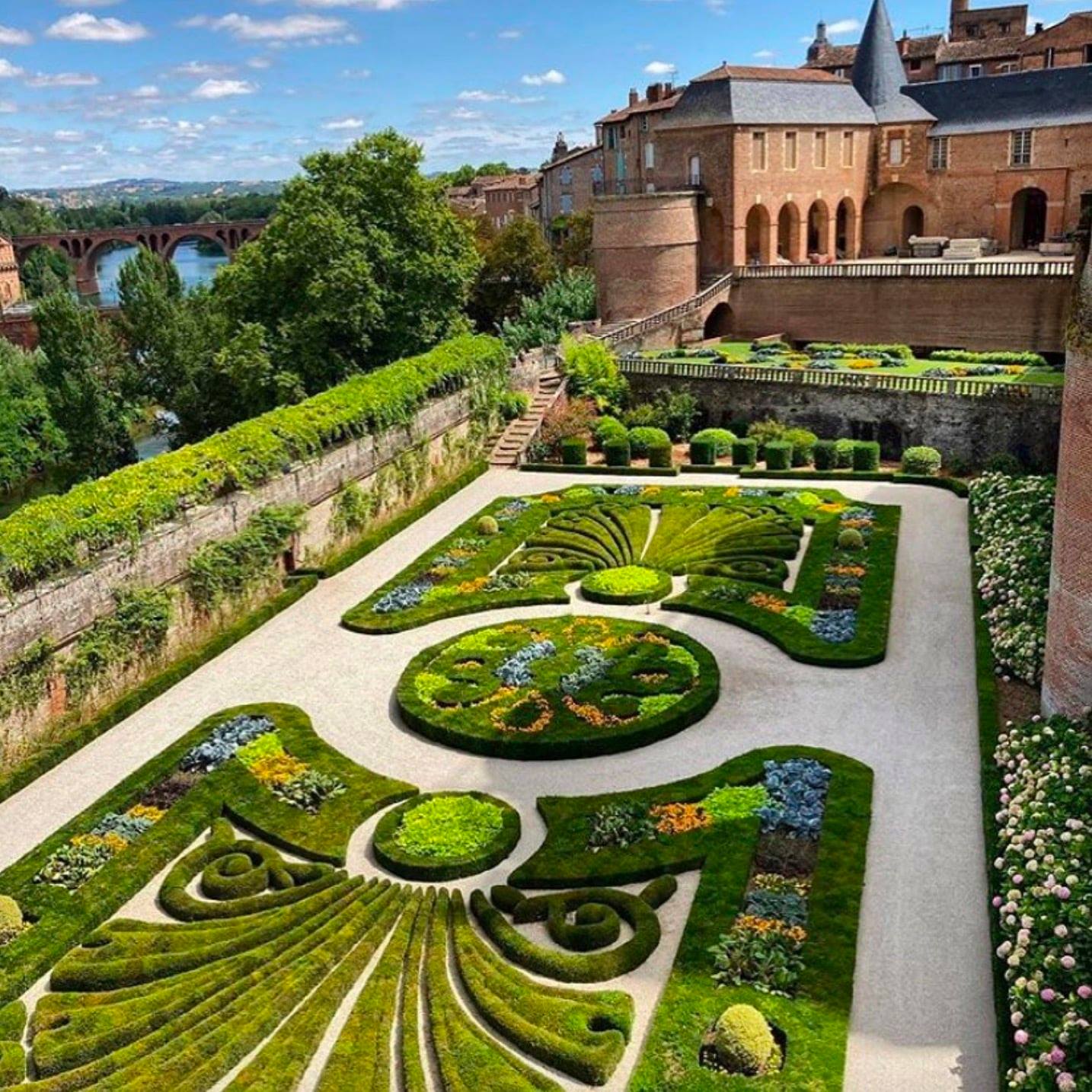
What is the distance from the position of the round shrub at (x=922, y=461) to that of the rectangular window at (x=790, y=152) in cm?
2490

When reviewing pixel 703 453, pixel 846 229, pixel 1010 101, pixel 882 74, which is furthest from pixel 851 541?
pixel 882 74

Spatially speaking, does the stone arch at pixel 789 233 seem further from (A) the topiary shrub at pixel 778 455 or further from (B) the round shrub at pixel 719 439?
(A) the topiary shrub at pixel 778 455

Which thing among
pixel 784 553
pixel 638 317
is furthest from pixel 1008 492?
pixel 638 317

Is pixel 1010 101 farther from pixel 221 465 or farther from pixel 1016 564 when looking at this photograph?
pixel 221 465

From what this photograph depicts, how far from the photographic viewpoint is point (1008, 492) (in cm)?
2864

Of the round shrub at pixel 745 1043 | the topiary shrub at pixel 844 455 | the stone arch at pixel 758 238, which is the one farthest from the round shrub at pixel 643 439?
the round shrub at pixel 745 1043

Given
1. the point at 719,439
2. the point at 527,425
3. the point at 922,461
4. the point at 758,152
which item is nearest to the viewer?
the point at 922,461

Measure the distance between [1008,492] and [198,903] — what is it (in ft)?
74.3

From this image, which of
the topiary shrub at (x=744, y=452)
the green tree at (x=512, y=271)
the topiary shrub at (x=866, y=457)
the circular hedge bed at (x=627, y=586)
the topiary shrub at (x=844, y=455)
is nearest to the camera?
the circular hedge bed at (x=627, y=586)

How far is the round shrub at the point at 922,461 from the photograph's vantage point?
3478 cm

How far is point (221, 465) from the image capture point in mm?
26438

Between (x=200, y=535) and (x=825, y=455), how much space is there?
817 inches

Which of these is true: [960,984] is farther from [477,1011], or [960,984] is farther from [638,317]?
[638,317]

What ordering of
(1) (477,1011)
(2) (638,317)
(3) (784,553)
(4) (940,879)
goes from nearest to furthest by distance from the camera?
(1) (477,1011)
(4) (940,879)
(3) (784,553)
(2) (638,317)
